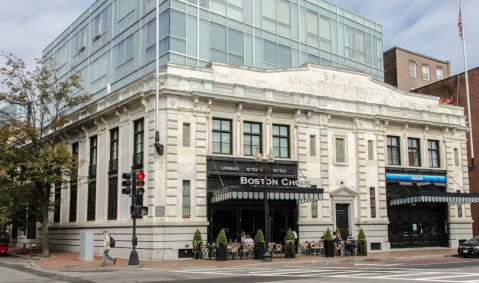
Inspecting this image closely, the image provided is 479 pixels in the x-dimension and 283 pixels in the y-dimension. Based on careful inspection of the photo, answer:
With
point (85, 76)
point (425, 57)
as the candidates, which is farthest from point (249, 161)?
point (425, 57)

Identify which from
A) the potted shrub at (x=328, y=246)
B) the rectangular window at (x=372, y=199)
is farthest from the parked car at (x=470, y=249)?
the potted shrub at (x=328, y=246)

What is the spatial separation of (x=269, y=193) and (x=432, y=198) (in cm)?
1282

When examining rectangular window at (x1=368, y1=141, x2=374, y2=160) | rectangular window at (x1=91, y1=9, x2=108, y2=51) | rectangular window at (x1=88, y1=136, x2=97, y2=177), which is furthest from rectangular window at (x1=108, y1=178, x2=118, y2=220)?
rectangular window at (x1=368, y1=141, x2=374, y2=160)

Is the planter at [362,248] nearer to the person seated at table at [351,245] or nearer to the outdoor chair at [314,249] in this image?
the person seated at table at [351,245]

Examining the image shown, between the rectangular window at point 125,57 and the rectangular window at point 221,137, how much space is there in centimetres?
1127

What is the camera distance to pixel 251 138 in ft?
104

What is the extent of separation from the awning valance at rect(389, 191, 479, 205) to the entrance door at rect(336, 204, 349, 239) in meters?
3.91

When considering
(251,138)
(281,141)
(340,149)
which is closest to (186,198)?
(251,138)

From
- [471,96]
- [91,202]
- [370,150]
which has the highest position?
[471,96]

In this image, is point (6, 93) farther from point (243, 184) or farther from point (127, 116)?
point (243, 184)

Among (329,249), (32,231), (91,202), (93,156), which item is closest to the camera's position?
(329,249)

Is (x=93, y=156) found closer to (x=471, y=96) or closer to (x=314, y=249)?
(x=314, y=249)

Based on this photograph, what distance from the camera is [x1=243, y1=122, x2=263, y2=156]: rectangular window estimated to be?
31484 millimetres

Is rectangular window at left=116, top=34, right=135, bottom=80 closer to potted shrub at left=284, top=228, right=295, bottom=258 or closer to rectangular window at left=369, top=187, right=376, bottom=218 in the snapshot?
potted shrub at left=284, top=228, right=295, bottom=258
